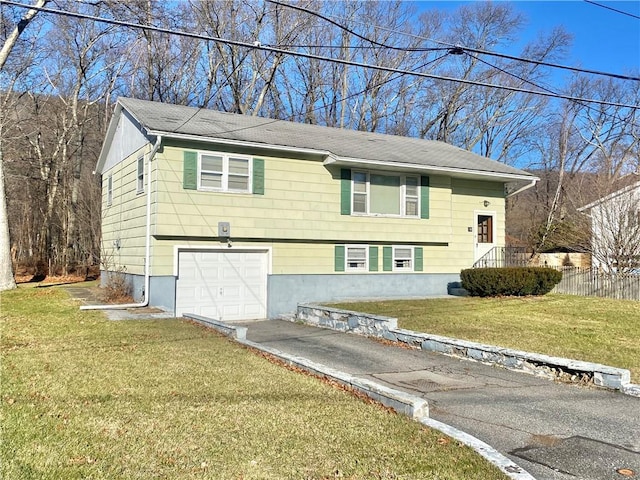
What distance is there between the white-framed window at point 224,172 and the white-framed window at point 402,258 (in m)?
5.59

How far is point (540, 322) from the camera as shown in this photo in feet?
38.7

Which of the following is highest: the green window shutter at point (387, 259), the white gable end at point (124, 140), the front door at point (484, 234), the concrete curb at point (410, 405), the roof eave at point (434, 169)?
the white gable end at point (124, 140)

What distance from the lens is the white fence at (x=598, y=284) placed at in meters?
16.0

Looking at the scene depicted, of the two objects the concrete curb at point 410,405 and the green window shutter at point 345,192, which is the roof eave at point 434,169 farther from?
the concrete curb at point 410,405

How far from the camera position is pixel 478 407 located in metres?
6.25

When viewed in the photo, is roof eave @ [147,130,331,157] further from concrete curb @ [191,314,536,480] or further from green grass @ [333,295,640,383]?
concrete curb @ [191,314,536,480]

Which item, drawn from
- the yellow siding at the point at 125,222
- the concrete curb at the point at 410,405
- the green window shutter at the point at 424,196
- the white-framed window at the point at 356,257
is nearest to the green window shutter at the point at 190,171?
the yellow siding at the point at 125,222

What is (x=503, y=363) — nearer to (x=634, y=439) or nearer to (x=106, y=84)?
(x=634, y=439)

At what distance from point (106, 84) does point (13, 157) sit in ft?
22.4

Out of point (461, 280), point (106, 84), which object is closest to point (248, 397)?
point (461, 280)

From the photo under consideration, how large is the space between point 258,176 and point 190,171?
1.98 meters

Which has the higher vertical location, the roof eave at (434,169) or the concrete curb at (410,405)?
the roof eave at (434,169)

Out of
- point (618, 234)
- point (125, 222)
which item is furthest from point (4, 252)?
point (618, 234)

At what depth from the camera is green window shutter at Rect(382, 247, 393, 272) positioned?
17094mm
